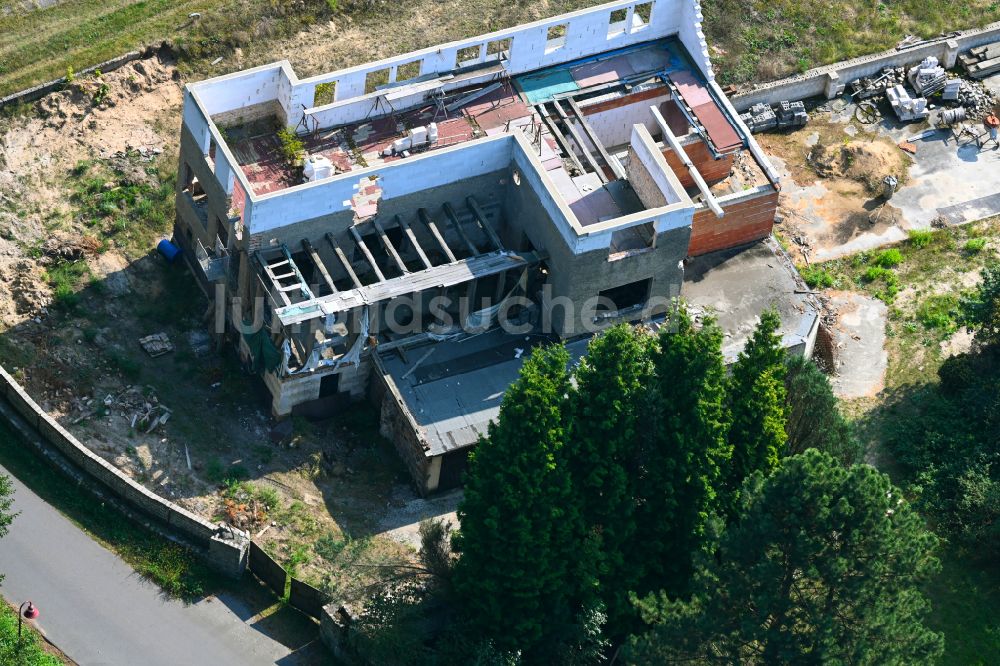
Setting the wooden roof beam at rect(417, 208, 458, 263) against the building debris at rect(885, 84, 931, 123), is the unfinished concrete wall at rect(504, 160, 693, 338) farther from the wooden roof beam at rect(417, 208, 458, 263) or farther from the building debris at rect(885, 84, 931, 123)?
the building debris at rect(885, 84, 931, 123)

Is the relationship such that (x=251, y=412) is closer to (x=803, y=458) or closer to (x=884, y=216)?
(x=803, y=458)

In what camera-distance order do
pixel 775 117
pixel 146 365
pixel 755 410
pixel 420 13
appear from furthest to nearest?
pixel 420 13 → pixel 775 117 → pixel 146 365 → pixel 755 410

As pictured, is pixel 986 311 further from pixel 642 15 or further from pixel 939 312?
pixel 642 15

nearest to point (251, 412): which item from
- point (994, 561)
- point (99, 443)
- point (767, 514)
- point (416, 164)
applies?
point (99, 443)

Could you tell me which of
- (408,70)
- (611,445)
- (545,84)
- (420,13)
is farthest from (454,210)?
(420,13)

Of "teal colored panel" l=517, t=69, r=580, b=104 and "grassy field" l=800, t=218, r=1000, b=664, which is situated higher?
"teal colored panel" l=517, t=69, r=580, b=104

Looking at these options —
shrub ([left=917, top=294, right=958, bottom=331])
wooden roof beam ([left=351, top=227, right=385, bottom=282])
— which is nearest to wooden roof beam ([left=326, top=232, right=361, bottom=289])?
wooden roof beam ([left=351, top=227, right=385, bottom=282])
